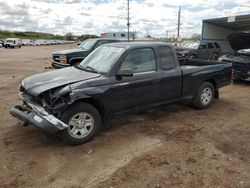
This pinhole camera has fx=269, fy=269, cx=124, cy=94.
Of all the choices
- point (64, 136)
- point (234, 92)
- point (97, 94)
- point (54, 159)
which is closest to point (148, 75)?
point (97, 94)

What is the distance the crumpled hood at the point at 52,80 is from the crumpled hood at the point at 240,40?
9.17 metres

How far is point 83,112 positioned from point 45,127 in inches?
27.8

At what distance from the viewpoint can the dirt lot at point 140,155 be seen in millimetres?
3639

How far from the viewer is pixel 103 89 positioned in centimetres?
484

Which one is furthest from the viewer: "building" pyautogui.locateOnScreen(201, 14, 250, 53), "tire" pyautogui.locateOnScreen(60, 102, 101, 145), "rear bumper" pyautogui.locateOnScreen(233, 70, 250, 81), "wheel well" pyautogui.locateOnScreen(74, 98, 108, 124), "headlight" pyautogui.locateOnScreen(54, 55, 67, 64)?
"building" pyautogui.locateOnScreen(201, 14, 250, 53)

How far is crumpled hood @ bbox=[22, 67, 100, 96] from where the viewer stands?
4559mm

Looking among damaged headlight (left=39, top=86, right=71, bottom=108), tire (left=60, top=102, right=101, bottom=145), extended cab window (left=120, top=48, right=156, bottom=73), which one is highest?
extended cab window (left=120, top=48, right=156, bottom=73)

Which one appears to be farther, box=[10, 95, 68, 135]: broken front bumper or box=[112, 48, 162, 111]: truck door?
box=[112, 48, 162, 111]: truck door

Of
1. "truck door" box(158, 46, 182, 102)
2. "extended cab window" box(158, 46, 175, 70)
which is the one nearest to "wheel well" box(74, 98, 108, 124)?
"truck door" box(158, 46, 182, 102)

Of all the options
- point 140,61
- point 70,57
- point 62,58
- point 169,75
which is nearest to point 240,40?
point 70,57

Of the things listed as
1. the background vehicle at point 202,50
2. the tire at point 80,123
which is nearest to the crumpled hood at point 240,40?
the background vehicle at point 202,50

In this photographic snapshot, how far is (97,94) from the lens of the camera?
477 centimetres

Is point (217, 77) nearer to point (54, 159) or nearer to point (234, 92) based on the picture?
point (234, 92)

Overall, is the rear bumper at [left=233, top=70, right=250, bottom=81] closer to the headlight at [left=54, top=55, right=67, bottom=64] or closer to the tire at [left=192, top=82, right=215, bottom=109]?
the tire at [left=192, top=82, right=215, bottom=109]
